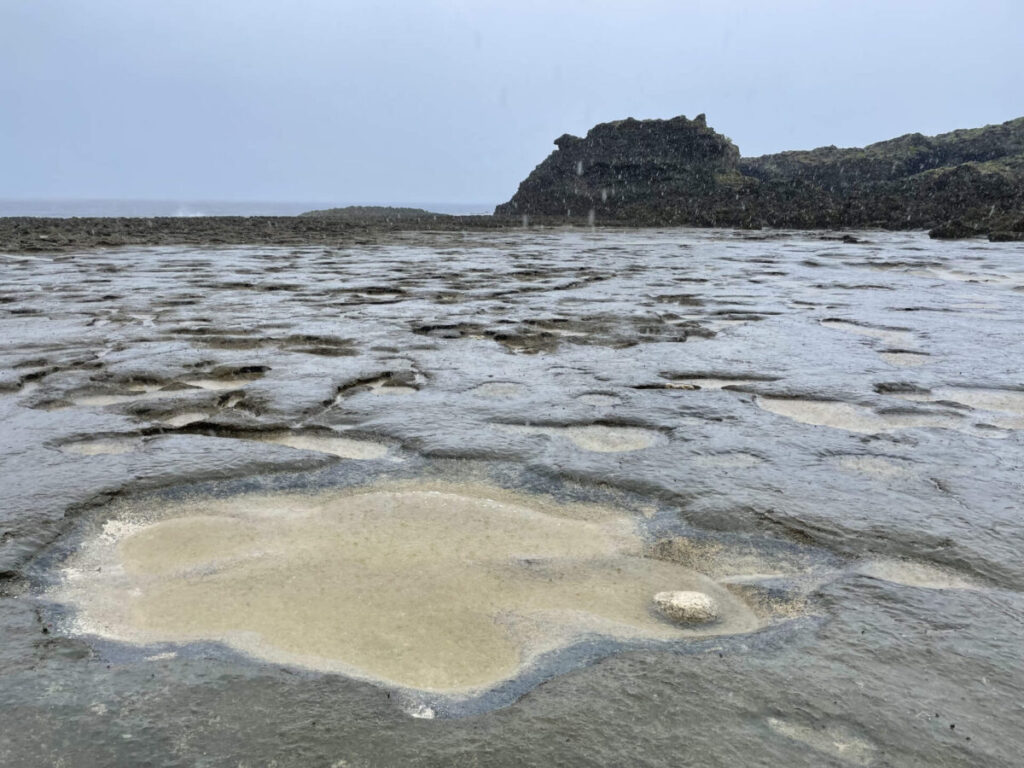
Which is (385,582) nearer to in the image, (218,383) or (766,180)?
(218,383)

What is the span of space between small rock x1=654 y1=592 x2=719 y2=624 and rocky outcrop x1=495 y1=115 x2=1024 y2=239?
2809 centimetres

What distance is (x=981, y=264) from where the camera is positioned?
530 inches

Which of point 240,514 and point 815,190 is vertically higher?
point 815,190

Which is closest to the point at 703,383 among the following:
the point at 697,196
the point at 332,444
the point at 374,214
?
the point at 332,444

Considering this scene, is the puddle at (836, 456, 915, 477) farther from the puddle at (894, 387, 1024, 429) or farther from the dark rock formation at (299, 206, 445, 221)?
the dark rock formation at (299, 206, 445, 221)

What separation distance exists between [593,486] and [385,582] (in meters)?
1.10

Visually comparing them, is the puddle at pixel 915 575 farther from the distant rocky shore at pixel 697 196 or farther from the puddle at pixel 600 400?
the distant rocky shore at pixel 697 196

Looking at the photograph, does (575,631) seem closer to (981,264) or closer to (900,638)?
(900,638)

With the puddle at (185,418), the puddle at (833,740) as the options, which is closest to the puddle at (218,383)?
the puddle at (185,418)

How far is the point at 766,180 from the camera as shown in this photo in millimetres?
56375

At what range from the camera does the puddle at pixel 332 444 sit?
3.53m

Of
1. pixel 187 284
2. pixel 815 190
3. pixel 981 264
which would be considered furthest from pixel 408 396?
pixel 815 190

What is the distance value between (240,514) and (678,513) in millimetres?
1657

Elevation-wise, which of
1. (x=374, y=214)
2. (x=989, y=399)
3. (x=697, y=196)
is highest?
(x=697, y=196)
